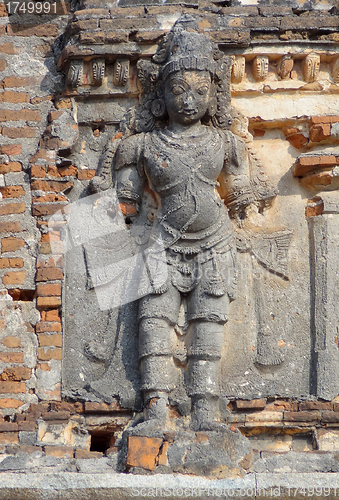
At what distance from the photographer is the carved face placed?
558 cm

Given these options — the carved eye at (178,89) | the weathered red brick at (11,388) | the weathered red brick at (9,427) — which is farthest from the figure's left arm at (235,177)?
the weathered red brick at (9,427)

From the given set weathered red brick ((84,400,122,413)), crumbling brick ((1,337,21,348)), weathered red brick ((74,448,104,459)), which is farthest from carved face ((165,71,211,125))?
weathered red brick ((74,448,104,459))

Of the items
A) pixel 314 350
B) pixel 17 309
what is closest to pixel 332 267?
pixel 314 350

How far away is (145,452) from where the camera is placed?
16.6 ft

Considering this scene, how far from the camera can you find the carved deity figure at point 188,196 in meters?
5.41

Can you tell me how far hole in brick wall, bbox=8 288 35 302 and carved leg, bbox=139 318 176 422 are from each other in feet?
2.62

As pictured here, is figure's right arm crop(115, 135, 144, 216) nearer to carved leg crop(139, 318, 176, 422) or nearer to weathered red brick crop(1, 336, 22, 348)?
carved leg crop(139, 318, 176, 422)

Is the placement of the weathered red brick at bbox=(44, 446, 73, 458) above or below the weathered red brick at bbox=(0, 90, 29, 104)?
below

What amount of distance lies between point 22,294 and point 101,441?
3.68 ft

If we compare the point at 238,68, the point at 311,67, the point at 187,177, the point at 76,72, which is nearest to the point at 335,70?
the point at 311,67

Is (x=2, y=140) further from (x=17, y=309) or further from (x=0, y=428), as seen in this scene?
(x=0, y=428)

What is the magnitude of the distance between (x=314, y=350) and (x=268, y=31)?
7.38ft

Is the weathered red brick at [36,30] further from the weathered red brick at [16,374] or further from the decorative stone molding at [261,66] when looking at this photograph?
the weathered red brick at [16,374]

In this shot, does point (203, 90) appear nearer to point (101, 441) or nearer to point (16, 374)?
point (16, 374)
